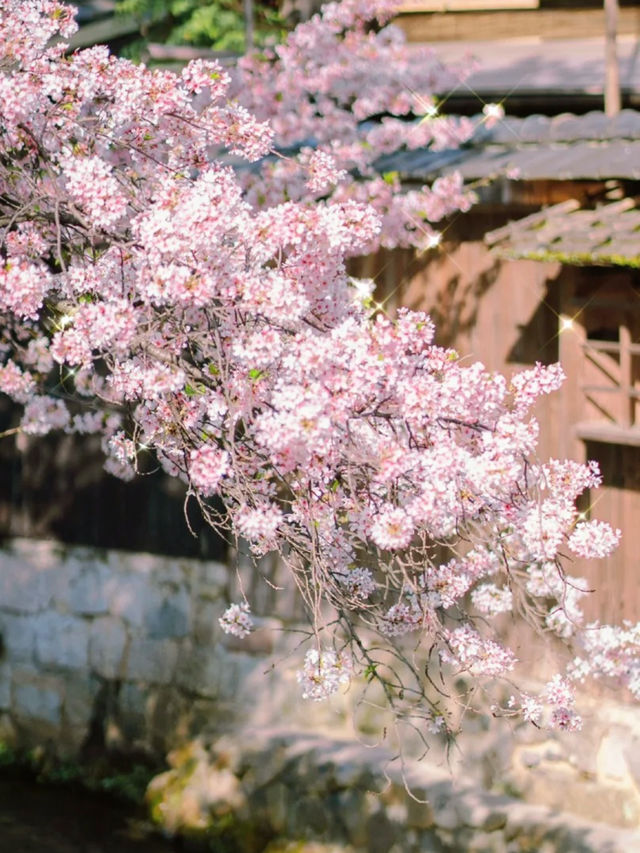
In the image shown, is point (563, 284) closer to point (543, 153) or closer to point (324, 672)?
point (543, 153)

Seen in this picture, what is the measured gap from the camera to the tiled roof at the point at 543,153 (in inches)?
338

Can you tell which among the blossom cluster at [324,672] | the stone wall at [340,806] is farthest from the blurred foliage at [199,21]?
the blossom cluster at [324,672]

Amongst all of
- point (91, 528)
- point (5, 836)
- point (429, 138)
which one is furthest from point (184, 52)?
point (5, 836)

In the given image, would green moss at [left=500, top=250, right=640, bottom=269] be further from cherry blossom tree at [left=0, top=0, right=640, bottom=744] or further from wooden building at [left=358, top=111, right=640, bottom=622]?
cherry blossom tree at [left=0, top=0, right=640, bottom=744]

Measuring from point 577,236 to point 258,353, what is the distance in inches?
142

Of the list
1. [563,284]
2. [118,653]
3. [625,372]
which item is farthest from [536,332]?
[118,653]

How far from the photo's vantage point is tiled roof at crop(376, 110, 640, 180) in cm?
859

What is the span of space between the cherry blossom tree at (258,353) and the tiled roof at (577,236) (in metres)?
2.10

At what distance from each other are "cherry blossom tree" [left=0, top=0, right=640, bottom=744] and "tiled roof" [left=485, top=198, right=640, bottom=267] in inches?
82.6

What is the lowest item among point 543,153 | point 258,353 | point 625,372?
point 258,353

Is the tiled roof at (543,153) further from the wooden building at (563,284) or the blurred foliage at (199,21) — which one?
the blurred foliage at (199,21)

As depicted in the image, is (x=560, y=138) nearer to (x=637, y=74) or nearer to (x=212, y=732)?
(x=637, y=74)

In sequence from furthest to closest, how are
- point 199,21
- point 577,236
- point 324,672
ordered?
point 199,21, point 577,236, point 324,672

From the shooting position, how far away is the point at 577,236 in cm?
801
